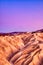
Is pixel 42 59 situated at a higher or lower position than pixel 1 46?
lower

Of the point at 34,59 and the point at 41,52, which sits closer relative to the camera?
the point at 34,59

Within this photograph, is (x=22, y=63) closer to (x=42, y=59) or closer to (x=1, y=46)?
(x=42, y=59)

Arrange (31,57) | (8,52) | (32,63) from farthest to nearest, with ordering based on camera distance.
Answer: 1. (8,52)
2. (31,57)
3. (32,63)

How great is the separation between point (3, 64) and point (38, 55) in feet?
6.16

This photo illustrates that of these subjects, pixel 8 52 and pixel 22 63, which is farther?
pixel 8 52

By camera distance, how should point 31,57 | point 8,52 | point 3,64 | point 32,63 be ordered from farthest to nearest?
point 8,52, point 31,57, point 32,63, point 3,64

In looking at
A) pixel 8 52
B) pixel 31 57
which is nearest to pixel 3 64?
pixel 31 57

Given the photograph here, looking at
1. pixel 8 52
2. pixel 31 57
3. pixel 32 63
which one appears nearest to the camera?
pixel 32 63

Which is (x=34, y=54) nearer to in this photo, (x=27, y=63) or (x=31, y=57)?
(x=31, y=57)

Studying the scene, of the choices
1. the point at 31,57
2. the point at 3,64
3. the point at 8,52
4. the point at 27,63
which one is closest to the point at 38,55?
the point at 31,57

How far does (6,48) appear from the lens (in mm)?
12180

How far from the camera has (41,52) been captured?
9031mm

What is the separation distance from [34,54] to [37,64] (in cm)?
119

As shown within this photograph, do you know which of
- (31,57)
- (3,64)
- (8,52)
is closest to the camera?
(3,64)
